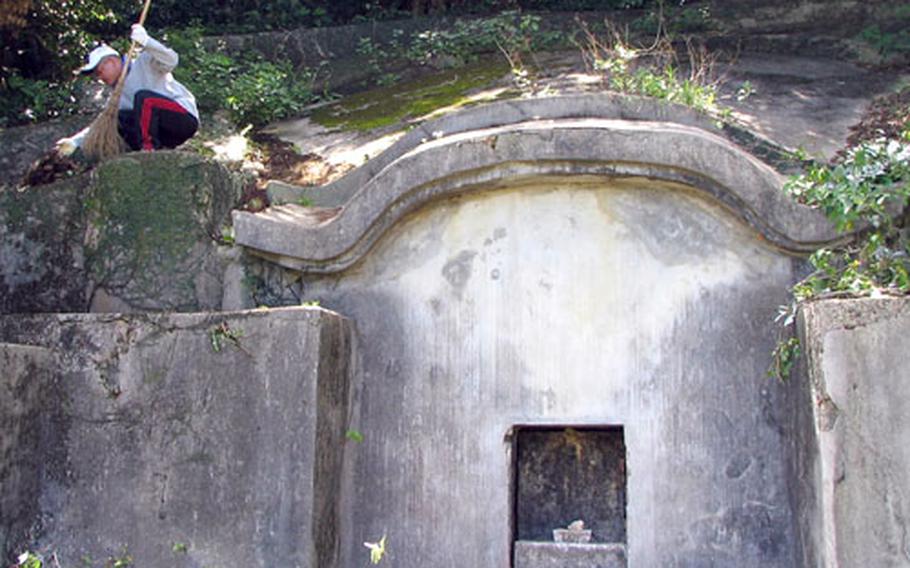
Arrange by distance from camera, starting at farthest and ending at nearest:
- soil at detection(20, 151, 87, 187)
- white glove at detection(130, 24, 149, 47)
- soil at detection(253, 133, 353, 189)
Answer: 1. soil at detection(253, 133, 353, 189)
2. white glove at detection(130, 24, 149, 47)
3. soil at detection(20, 151, 87, 187)

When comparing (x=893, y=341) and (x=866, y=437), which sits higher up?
(x=893, y=341)

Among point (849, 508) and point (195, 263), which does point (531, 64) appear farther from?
point (849, 508)

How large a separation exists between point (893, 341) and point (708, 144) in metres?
1.34

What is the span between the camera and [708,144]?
17.4 ft

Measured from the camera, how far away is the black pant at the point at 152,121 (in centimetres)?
658

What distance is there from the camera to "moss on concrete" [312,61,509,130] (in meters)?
7.55

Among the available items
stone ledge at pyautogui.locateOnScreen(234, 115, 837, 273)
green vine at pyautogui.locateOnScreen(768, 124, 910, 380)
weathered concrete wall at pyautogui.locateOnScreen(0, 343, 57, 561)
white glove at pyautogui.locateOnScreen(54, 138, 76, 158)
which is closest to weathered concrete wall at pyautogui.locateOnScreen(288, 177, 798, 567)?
stone ledge at pyautogui.locateOnScreen(234, 115, 837, 273)

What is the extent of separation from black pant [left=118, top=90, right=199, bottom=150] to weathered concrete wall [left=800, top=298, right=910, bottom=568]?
3819 mm

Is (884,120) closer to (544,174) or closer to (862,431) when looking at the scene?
(544,174)

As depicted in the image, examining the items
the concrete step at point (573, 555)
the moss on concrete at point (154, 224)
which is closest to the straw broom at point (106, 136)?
the moss on concrete at point (154, 224)

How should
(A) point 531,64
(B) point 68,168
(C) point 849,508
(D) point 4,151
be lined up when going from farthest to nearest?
(A) point 531,64, (D) point 4,151, (B) point 68,168, (C) point 849,508

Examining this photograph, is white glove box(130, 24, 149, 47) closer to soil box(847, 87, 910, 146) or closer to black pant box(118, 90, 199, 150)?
black pant box(118, 90, 199, 150)

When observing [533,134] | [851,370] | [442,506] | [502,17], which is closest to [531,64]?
[502,17]

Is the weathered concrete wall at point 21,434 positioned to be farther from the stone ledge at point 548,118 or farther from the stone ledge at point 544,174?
the stone ledge at point 548,118
